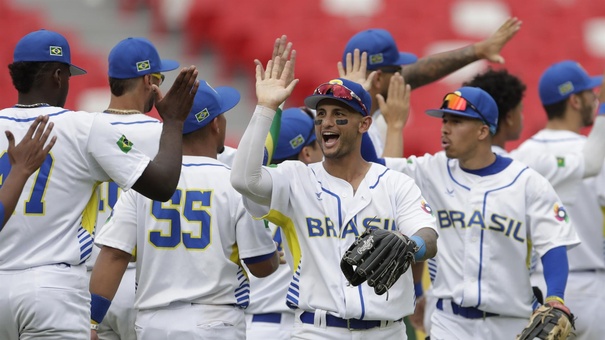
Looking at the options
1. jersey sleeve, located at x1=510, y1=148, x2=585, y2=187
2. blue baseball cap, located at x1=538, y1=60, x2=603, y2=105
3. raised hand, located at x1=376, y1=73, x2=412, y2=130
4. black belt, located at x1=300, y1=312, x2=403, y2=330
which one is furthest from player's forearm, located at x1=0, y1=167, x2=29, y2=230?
blue baseball cap, located at x1=538, y1=60, x2=603, y2=105

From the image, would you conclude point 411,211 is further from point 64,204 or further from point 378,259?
point 64,204

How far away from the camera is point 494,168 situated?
613 centimetres

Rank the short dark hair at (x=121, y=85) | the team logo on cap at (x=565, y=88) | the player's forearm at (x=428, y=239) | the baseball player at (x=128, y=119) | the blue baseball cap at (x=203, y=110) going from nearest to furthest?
the player's forearm at (x=428, y=239) < the blue baseball cap at (x=203, y=110) < the baseball player at (x=128, y=119) < the short dark hair at (x=121, y=85) < the team logo on cap at (x=565, y=88)

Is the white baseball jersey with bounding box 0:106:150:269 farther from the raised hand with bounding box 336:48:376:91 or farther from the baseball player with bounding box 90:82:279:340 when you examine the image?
the raised hand with bounding box 336:48:376:91

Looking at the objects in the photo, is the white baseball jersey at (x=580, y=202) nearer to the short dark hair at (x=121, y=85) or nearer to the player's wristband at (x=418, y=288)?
the player's wristband at (x=418, y=288)

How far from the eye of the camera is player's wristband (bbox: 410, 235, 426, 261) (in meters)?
4.68

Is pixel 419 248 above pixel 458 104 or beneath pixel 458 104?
beneath

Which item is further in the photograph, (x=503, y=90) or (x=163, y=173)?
(x=503, y=90)

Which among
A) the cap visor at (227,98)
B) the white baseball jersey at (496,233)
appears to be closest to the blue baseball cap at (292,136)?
the white baseball jersey at (496,233)

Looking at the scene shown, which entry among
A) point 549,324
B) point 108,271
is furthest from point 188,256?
point 549,324

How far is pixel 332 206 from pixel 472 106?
142 centimetres

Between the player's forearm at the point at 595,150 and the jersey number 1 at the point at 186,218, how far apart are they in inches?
110

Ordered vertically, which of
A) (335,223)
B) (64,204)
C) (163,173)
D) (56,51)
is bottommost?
(335,223)

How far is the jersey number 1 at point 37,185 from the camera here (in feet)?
15.6
